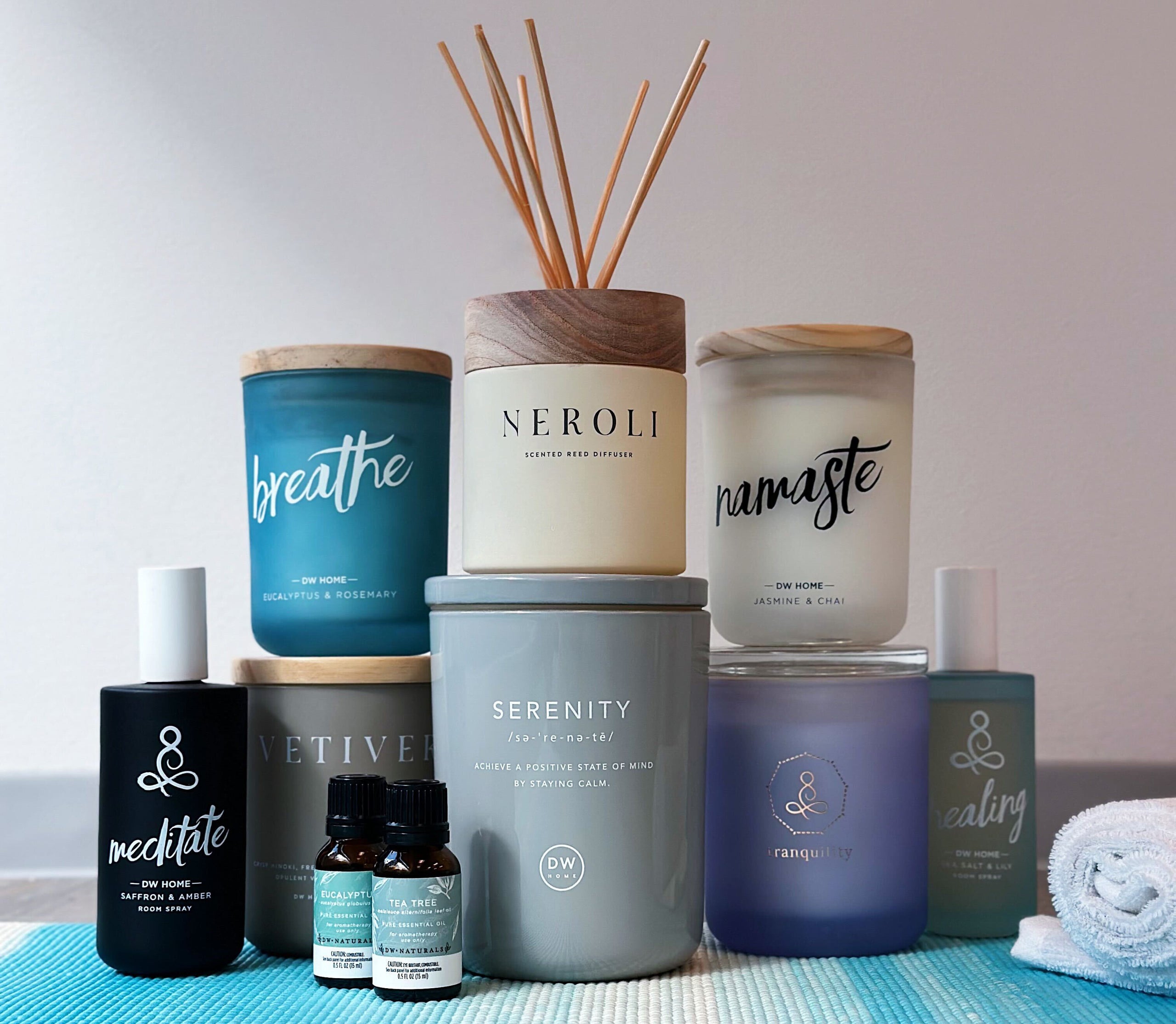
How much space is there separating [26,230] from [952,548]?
76 cm

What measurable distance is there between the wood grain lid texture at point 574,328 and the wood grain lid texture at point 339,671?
0.16 m

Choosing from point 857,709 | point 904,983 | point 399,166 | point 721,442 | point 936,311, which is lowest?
point 904,983

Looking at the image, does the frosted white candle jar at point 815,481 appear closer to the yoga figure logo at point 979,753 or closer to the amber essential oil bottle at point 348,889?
the yoga figure logo at point 979,753

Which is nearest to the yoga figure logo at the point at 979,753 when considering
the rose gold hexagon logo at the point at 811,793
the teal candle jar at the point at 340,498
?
the rose gold hexagon logo at the point at 811,793

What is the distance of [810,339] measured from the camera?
2.29 ft

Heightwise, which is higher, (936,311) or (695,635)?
(936,311)

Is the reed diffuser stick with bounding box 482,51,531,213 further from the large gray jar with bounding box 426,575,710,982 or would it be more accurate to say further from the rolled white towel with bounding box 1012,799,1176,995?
the rolled white towel with bounding box 1012,799,1176,995

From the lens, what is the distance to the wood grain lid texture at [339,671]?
2.28 ft

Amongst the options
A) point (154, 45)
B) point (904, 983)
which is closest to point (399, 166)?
point (154, 45)

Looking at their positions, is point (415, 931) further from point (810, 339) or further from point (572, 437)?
point (810, 339)

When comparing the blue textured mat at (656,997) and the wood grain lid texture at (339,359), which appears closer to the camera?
the blue textured mat at (656,997)

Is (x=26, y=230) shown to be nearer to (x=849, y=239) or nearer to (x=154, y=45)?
(x=154, y=45)

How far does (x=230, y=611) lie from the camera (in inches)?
40.3

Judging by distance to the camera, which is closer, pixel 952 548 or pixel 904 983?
pixel 904 983
